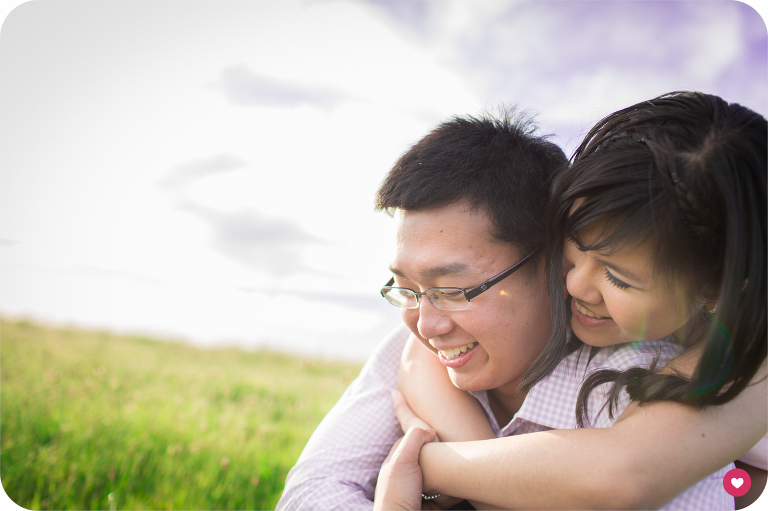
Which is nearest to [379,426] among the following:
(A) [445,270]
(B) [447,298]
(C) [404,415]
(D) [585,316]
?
(C) [404,415]

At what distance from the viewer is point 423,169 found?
9.16 ft

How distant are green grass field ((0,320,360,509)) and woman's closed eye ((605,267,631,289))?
271 centimetres

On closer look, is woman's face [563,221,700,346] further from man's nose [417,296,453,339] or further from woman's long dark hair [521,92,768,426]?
man's nose [417,296,453,339]

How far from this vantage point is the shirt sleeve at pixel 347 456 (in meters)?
2.57

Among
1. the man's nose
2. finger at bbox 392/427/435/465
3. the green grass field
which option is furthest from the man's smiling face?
the green grass field

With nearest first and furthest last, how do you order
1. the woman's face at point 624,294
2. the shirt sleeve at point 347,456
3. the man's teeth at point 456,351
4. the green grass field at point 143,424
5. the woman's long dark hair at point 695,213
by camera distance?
the woman's long dark hair at point 695,213
the woman's face at point 624,294
the shirt sleeve at point 347,456
the man's teeth at point 456,351
the green grass field at point 143,424

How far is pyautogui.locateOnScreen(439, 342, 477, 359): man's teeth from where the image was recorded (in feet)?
8.78

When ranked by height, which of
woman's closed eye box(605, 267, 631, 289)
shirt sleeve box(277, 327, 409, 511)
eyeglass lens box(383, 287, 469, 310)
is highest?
woman's closed eye box(605, 267, 631, 289)

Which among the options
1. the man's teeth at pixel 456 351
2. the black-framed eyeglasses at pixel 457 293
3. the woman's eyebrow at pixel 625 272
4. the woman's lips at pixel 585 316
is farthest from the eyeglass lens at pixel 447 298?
the woman's eyebrow at pixel 625 272

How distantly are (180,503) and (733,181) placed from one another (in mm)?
3499

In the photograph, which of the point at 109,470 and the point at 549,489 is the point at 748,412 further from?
the point at 109,470

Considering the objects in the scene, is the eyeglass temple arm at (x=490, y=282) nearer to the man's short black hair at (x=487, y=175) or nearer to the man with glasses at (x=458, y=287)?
the man with glasses at (x=458, y=287)

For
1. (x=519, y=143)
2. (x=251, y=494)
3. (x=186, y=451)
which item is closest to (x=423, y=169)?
(x=519, y=143)

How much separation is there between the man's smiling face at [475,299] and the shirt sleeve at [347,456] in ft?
1.66
